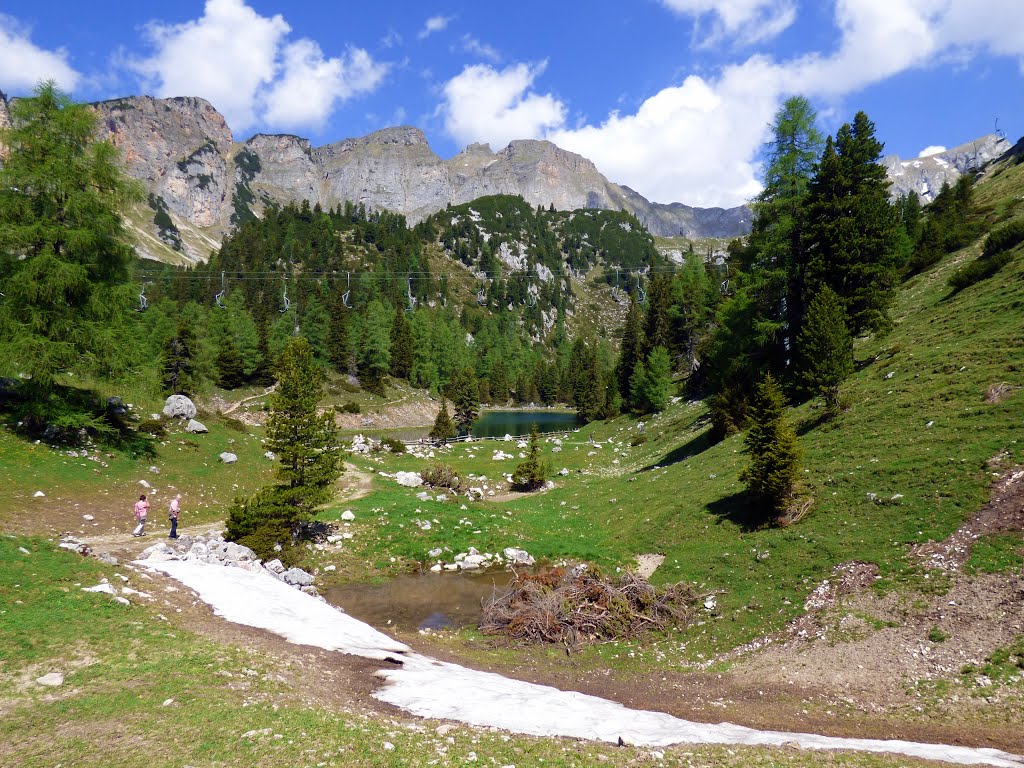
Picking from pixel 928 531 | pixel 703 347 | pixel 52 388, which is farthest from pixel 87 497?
pixel 703 347

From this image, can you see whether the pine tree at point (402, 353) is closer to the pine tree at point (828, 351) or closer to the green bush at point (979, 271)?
the pine tree at point (828, 351)

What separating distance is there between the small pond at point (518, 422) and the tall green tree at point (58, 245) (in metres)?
55.0

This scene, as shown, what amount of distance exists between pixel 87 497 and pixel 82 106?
2118cm

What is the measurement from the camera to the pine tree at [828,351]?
89.7 ft

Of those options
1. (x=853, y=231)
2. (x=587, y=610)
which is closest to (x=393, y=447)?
(x=587, y=610)

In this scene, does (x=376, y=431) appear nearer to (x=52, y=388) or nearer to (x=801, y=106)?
(x=52, y=388)

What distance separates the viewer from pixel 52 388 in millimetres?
28312

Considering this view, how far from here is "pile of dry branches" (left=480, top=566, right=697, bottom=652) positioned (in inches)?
701

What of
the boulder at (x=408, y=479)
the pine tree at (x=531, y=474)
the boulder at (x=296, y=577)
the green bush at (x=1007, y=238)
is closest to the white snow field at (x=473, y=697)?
the boulder at (x=296, y=577)

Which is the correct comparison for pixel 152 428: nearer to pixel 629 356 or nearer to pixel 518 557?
pixel 518 557

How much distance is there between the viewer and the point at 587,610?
1855 cm

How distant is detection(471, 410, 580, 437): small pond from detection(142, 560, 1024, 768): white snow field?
6027 cm

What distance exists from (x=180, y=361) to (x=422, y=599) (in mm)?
62932

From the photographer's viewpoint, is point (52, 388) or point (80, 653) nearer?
point (80, 653)
